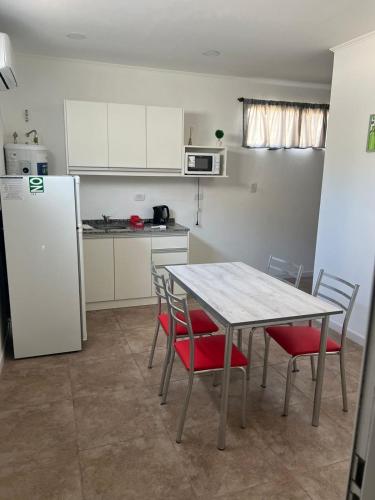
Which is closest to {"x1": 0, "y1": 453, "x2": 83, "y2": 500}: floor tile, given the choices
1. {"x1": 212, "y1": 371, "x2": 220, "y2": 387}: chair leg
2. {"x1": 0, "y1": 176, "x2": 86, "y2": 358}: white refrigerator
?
{"x1": 212, "y1": 371, "x2": 220, "y2": 387}: chair leg

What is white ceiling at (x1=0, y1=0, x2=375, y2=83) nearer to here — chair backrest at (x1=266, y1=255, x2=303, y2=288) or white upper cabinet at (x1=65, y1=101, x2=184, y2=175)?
white upper cabinet at (x1=65, y1=101, x2=184, y2=175)

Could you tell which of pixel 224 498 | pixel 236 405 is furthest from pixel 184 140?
pixel 224 498

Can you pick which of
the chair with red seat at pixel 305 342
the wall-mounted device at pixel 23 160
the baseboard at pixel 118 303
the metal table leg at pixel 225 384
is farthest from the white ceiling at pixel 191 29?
the baseboard at pixel 118 303

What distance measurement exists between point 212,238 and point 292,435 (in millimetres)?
3086

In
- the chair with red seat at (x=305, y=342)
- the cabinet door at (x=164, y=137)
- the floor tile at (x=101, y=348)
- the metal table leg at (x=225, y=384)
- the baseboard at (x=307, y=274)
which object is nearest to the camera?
the metal table leg at (x=225, y=384)

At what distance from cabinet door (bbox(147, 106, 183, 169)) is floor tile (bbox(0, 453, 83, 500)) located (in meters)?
3.07

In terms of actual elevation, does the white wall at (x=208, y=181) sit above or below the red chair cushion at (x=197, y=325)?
above

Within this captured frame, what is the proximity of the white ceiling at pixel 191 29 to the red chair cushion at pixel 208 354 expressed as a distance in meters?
2.33

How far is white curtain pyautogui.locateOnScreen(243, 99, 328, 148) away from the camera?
4.74 m

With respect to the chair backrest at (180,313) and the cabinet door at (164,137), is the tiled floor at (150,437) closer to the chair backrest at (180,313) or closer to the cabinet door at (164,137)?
the chair backrest at (180,313)

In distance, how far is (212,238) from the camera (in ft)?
16.4

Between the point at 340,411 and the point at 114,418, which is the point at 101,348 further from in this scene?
the point at 340,411

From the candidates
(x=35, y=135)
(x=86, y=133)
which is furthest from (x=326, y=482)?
(x=35, y=135)

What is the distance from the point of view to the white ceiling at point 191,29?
105 inches
